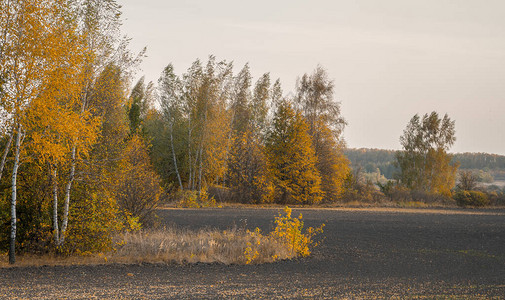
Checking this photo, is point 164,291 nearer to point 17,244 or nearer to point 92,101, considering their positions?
point 17,244

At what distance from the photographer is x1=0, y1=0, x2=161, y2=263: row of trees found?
9602mm

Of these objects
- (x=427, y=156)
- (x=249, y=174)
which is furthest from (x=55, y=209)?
(x=427, y=156)

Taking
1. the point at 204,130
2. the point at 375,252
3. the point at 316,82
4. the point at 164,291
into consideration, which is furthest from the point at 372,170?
the point at 164,291

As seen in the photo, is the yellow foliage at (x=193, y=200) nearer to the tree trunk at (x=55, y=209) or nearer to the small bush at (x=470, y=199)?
the tree trunk at (x=55, y=209)

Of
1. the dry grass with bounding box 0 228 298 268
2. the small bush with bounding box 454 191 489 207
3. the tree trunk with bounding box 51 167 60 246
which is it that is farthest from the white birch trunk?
the small bush with bounding box 454 191 489 207

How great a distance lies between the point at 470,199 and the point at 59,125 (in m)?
32.9

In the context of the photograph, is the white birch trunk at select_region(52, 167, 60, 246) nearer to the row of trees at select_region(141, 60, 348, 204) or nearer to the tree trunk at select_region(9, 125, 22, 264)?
the tree trunk at select_region(9, 125, 22, 264)

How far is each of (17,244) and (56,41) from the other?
4.49 meters

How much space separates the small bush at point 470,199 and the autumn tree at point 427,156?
1086cm

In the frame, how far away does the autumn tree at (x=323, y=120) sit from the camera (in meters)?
36.7

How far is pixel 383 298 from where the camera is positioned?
7.23m

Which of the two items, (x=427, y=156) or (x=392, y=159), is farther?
(x=392, y=159)

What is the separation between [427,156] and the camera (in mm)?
47344

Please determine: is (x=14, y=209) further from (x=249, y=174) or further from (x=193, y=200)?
(x=249, y=174)
